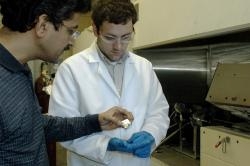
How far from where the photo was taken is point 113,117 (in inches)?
43.6

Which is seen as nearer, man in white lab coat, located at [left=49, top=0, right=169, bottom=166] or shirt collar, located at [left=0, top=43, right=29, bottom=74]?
shirt collar, located at [left=0, top=43, right=29, bottom=74]

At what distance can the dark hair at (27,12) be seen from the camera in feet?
2.47

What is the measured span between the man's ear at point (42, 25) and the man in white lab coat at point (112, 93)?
45cm

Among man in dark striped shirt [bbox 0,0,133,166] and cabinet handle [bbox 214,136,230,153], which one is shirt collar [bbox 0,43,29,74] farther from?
cabinet handle [bbox 214,136,230,153]

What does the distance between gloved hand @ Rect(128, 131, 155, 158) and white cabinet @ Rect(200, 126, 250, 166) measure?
0.81 ft

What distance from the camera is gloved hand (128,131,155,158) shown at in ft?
3.69

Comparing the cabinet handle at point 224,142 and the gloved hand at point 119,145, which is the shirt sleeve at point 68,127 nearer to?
the gloved hand at point 119,145

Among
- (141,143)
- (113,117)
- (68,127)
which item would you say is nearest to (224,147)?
(141,143)

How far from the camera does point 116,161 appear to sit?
124 centimetres

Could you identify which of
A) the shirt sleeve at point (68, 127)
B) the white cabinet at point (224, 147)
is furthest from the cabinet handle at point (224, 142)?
the shirt sleeve at point (68, 127)

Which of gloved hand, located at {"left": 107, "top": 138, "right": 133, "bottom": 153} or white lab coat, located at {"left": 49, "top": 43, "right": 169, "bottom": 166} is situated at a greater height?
white lab coat, located at {"left": 49, "top": 43, "right": 169, "bottom": 166}

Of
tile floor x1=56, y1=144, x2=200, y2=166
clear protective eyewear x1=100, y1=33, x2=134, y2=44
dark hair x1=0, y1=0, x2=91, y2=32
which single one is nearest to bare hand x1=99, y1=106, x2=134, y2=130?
clear protective eyewear x1=100, y1=33, x2=134, y2=44

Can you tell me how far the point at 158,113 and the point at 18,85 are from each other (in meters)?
0.70

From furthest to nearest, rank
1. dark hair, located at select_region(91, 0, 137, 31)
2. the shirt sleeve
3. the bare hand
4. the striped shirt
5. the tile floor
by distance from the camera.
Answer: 1. the tile floor
2. dark hair, located at select_region(91, 0, 137, 31)
3. the bare hand
4. the shirt sleeve
5. the striped shirt
